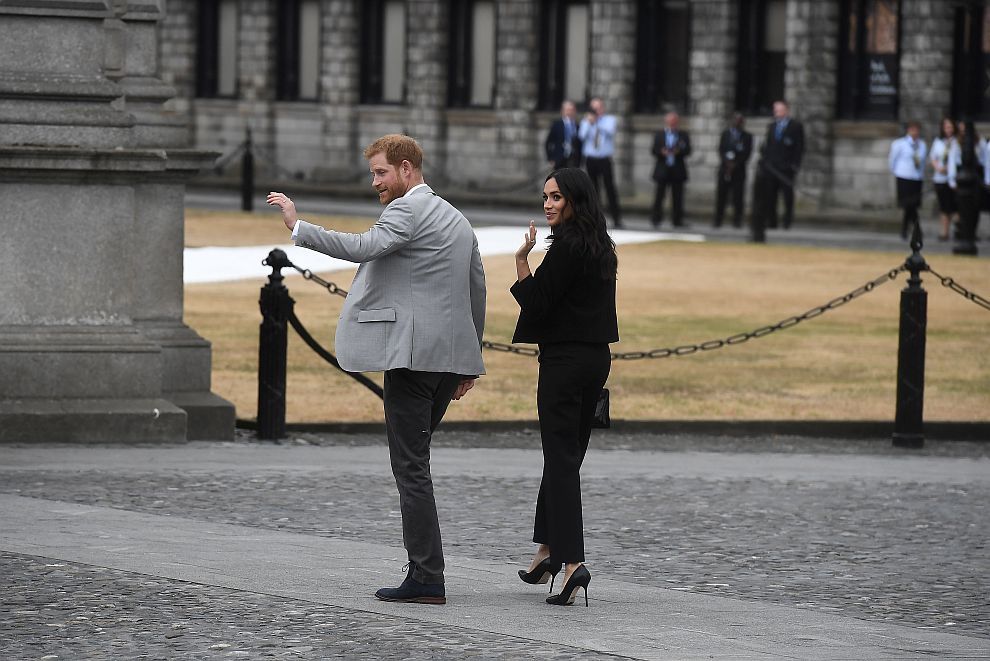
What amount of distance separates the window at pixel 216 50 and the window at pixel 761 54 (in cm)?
1458

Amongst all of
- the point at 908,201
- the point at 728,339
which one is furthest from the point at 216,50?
the point at 728,339

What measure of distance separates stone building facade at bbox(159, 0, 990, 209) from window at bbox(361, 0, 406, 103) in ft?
0.13

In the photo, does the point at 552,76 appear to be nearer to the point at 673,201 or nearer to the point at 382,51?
the point at 382,51

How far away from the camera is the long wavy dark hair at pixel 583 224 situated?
7.89 m

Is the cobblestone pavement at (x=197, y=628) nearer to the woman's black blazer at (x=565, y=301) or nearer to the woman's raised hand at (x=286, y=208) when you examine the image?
the woman's black blazer at (x=565, y=301)

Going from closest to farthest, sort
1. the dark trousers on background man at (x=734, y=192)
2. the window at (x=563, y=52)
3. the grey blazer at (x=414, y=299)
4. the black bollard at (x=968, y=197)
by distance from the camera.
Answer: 1. the grey blazer at (x=414, y=299)
2. the black bollard at (x=968, y=197)
3. the dark trousers on background man at (x=734, y=192)
4. the window at (x=563, y=52)

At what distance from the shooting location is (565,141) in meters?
36.5

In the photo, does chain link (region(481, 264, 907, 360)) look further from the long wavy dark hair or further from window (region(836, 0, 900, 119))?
window (region(836, 0, 900, 119))

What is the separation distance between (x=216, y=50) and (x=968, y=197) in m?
25.9

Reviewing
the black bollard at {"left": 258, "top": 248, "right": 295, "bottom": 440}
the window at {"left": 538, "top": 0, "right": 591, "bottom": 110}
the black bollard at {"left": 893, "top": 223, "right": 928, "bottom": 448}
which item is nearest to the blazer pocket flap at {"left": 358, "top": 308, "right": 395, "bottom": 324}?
the black bollard at {"left": 258, "top": 248, "right": 295, "bottom": 440}

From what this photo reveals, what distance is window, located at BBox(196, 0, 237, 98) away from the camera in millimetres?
51156

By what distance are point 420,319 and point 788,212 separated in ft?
90.7

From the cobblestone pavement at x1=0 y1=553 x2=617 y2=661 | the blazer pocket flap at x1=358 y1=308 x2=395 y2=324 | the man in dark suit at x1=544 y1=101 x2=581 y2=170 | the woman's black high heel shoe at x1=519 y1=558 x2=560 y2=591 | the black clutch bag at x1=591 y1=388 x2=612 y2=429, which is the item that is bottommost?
the cobblestone pavement at x1=0 y1=553 x2=617 y2=661

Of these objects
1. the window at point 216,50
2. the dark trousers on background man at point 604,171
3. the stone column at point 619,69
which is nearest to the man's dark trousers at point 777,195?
the dark trousers on background man at point 604,171
